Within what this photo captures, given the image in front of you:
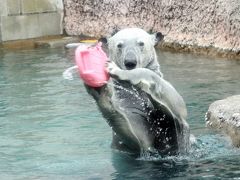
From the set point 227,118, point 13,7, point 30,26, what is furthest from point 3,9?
point 227,118

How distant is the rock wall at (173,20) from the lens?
1118 centimetres

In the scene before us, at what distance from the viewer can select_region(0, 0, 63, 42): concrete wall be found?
14789 millimetres

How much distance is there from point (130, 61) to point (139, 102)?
0.32 m

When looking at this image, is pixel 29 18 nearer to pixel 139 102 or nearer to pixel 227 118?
pixel 227 118

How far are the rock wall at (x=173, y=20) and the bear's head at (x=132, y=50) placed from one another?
16.6 feet

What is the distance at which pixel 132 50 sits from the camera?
208 inches

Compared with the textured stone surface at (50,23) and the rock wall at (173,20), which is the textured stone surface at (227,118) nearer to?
the rock wall at (173,20)

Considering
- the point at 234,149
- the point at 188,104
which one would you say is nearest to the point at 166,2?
the point at 188,104

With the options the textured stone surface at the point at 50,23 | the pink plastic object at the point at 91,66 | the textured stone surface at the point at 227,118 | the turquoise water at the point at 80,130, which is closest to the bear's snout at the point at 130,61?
the pink plastic object at the point at 91,66

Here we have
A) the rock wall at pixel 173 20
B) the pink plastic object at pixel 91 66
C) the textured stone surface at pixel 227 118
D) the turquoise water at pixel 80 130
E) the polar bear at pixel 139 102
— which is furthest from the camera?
the rock wall at pixel 173 20

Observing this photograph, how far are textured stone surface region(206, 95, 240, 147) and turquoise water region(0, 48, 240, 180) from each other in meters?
0.07

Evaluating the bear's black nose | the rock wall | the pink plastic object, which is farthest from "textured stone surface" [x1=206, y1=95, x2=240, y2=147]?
the rock wall

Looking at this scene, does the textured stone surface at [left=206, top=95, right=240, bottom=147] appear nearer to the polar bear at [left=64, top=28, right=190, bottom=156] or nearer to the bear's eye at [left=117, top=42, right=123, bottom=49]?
the polar bear at [left=64, top=28, right=190, bottom=156]

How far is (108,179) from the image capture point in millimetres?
4738
